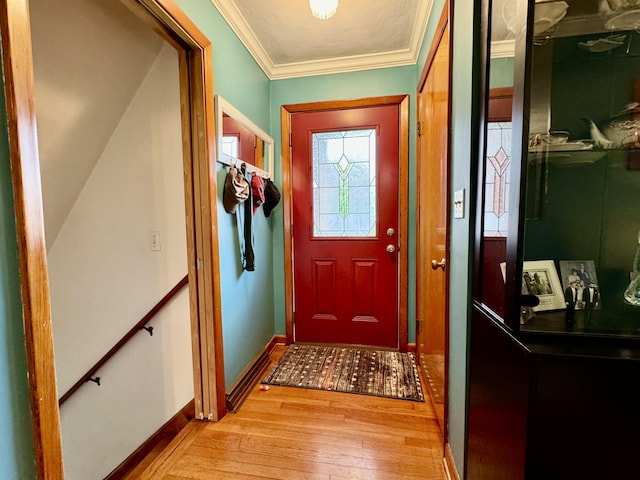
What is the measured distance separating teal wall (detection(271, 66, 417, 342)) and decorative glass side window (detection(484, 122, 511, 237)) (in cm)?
144

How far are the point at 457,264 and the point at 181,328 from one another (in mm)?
1661

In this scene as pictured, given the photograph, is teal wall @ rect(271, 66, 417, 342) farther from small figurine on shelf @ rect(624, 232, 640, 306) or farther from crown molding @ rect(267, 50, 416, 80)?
small figurine on shelf @ rect(624, 232, 640, 306)

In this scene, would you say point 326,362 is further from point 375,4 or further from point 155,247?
point 375,4

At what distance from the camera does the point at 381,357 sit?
2322 mm

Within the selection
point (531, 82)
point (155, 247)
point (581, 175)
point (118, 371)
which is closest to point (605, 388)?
point (581, 175)

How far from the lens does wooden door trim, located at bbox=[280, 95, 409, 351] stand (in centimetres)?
231

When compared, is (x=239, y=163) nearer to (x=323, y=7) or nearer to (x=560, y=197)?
(x=323, y=7)

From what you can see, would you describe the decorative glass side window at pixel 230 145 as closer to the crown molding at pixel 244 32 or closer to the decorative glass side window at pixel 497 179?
the crown molding at pixel 244 32

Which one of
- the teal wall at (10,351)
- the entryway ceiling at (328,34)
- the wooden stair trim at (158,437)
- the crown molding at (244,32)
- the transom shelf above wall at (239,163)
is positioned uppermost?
the entryway ceiling at (328,34)

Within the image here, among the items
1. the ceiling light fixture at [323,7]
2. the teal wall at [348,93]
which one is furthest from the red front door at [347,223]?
the ceiling light fixture at [323,7]

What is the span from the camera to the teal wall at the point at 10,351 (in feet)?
2.12

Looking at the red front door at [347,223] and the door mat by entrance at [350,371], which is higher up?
the red front door at [347,223]

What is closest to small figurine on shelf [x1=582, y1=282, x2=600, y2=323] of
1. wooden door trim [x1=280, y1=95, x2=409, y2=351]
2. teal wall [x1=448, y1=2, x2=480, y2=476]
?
teal wall [x1=448, y1=2, x2=480, y2=476]

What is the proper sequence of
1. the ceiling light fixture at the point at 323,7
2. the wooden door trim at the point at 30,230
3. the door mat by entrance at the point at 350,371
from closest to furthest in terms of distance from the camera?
the wooden door trim at the point at 30,230, the ceiling light fixture at the point at 323,7, the door mat by entrance at the point at 350,371
